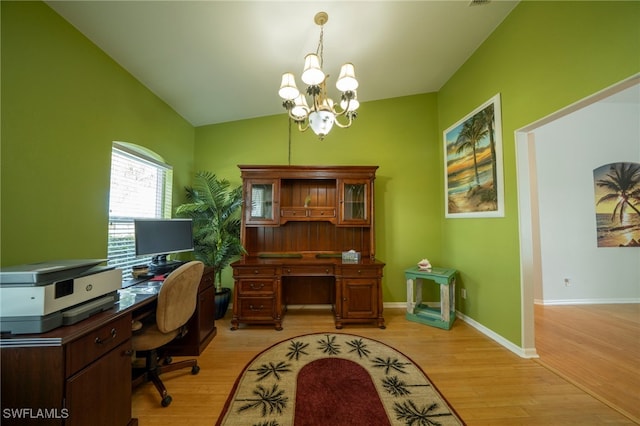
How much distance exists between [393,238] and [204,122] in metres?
3.34

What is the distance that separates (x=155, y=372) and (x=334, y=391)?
4.49ft

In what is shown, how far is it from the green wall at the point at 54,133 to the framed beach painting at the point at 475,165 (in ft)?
12.4

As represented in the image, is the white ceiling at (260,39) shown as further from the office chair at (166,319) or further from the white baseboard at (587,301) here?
the white baseboard at (587,301)

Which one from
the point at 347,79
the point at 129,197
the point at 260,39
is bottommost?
the point at 129,197

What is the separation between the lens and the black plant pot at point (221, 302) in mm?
3064

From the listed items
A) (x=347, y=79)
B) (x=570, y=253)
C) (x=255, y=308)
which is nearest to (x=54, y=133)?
(x=347, y=79)

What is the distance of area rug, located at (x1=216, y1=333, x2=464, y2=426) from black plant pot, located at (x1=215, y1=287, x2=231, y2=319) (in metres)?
1.10

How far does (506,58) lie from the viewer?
7.57ft

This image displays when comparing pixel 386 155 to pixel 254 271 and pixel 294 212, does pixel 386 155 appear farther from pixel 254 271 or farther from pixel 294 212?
pixel 254 271

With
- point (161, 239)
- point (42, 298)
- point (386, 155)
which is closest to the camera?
point (42, 298)

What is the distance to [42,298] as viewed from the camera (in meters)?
1.00

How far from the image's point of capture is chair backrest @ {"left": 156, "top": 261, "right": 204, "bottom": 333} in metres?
1.64

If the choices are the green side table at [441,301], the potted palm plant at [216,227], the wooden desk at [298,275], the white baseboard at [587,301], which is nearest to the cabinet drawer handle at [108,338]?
the wooden desk at [298,275]

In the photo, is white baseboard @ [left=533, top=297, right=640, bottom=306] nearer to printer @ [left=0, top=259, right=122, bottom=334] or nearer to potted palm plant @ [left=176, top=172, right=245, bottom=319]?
potted palm plant @ [left=176, top=172, right=245, bottom=319]
